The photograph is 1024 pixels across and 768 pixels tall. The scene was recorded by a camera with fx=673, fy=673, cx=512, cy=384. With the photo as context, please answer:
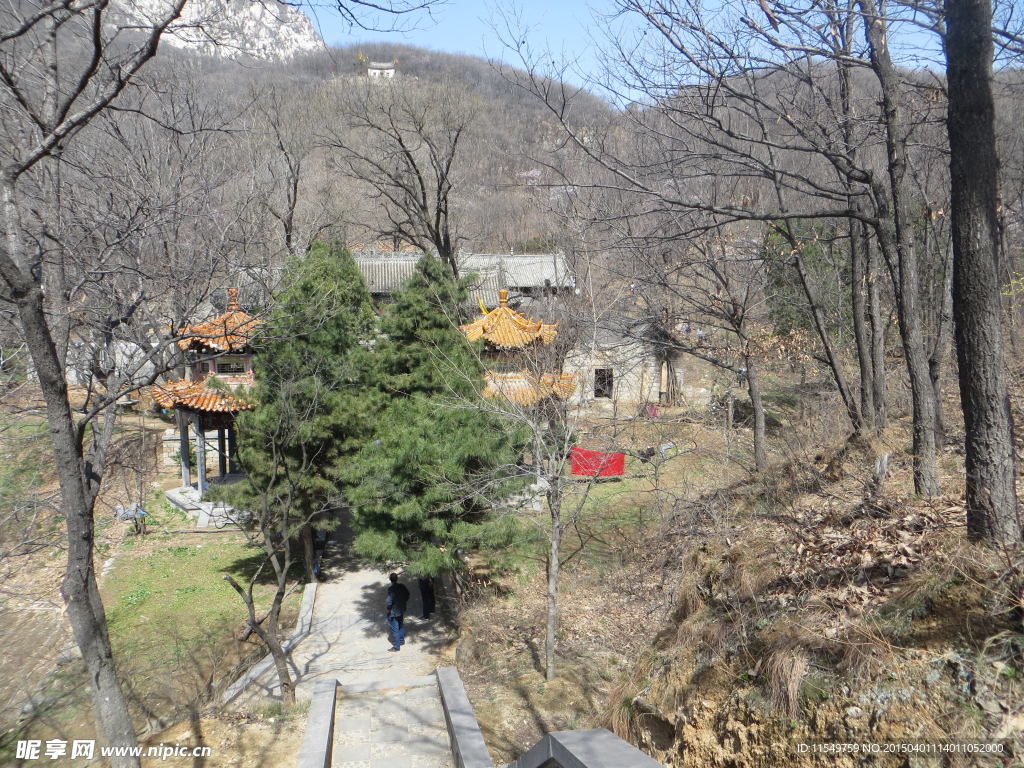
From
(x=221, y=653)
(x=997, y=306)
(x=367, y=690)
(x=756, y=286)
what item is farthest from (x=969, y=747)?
(x=756, y=286)

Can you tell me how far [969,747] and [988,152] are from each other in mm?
3279

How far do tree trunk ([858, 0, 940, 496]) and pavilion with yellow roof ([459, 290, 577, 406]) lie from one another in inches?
188

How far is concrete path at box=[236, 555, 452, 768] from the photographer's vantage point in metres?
7.27

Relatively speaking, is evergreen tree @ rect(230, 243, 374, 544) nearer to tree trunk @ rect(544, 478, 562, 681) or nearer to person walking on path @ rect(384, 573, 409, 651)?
person walking on path @ rect(384, 573, 409, 651)

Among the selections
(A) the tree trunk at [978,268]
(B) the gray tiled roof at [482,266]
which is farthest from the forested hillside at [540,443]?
(B) the gray tiled roof at [482,266]

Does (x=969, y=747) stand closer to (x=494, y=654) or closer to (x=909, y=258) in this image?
(x=909, y=258)

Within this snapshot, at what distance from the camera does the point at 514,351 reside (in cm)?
1692

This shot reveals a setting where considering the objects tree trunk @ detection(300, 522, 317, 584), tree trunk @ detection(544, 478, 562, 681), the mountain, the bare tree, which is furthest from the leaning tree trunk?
the bare tree

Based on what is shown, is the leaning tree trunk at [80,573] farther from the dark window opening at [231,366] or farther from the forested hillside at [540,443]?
the dark window opening at [231,366]

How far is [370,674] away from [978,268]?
Answer: 30.5 feet

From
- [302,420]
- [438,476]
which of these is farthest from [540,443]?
[302,420]

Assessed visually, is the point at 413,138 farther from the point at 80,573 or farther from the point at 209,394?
the point at 80,573

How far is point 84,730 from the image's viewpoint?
9.04 meters

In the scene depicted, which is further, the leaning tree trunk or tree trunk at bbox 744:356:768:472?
tree trunk at bbox 744:356:768:472
